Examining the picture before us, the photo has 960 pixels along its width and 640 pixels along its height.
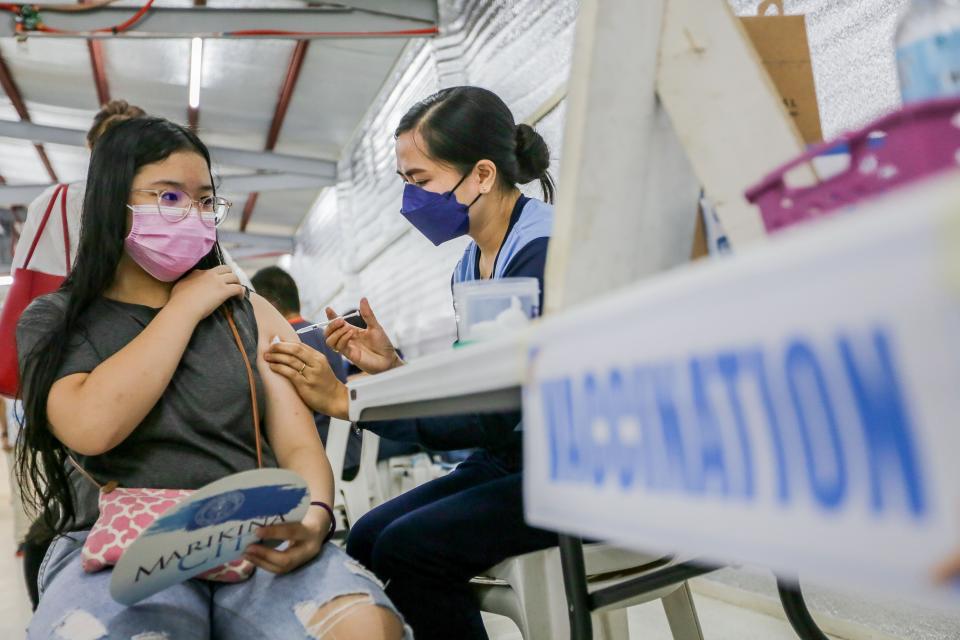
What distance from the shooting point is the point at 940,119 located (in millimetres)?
406

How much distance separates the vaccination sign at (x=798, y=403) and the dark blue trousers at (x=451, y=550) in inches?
28.2

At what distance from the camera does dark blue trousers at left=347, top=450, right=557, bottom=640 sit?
1.10 m

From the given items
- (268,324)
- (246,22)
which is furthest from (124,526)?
(246,22)

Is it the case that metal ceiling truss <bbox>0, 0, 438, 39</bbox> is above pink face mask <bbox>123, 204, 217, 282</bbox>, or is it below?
above

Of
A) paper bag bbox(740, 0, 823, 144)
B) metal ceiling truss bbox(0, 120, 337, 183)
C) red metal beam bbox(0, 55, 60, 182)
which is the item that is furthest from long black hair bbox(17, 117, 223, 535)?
red metal beam bbox(0, 55, 60, 182)

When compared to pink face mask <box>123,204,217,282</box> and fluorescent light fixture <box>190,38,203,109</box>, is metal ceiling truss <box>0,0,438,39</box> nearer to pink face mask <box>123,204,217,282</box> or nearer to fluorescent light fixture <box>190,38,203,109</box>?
fluorescent light fixture <box>190,38,203,109</box>

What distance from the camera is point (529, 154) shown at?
5.88 ft

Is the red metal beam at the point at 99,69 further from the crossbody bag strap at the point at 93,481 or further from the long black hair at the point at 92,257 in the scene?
the crossbody bag strap at the point at 93,481

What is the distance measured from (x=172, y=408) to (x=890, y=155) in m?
0.99

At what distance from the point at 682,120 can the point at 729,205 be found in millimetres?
93

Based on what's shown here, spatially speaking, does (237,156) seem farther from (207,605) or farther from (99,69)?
(207,605)

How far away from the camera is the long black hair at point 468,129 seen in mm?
1667

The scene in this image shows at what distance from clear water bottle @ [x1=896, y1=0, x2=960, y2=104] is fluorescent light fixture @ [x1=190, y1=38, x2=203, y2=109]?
4.95 metres

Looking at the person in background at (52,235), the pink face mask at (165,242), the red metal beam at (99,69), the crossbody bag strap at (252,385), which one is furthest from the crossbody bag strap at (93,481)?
the red metal beam at (99,69)
